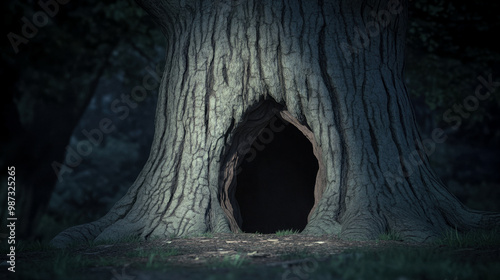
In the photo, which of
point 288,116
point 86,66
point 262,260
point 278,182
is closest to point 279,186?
point 278,182

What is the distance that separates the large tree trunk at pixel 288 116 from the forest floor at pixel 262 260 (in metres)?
0.56

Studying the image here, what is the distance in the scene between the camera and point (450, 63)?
35.8 ft

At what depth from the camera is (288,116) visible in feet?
18.6

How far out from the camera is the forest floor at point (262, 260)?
309 cm

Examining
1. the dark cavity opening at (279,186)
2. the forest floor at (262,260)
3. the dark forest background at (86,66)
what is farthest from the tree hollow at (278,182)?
the dark forest background at (86,66)

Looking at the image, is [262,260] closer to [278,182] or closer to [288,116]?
[288,116]

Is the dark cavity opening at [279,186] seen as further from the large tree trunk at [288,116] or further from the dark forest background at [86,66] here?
the dark forest background at [86,66]

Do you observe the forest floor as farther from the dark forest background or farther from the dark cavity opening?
the dark forest background

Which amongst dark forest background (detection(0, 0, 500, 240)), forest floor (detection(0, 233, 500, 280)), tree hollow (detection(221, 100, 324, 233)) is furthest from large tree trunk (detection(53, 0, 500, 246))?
dark forest background (detection(0, 0, 500, 240))

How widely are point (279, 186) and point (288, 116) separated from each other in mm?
2454

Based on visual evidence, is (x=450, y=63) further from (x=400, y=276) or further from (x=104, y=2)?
(x=400, y=276)

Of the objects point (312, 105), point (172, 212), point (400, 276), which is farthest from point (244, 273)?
point (312, 105)

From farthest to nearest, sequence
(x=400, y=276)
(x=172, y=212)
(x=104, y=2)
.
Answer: (x=104, y=2), (x=172, y=212), (x=400, y=276)

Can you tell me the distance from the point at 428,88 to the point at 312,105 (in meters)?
6.31
